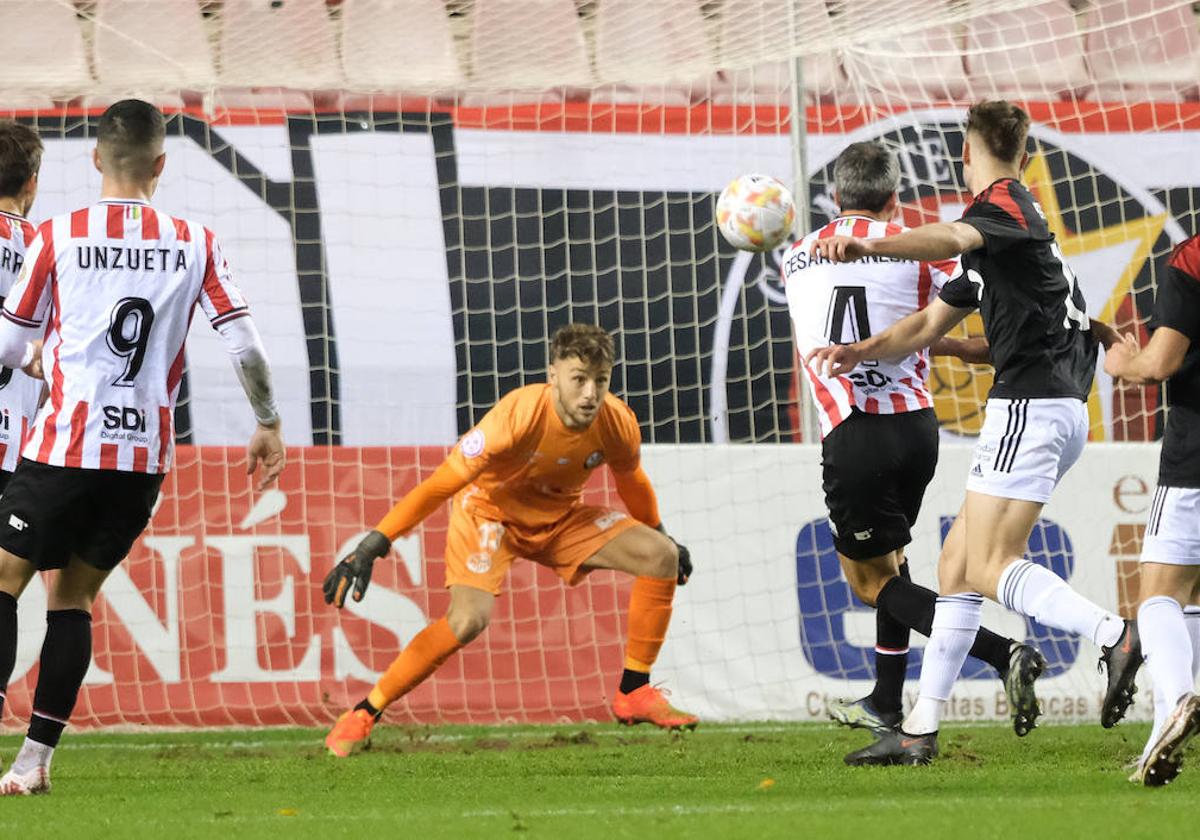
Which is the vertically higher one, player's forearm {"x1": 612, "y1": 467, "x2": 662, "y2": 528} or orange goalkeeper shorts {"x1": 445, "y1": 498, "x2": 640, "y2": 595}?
player's forearm {"x1": 612, "y1": 467, "x2": 662, "y2": 528}

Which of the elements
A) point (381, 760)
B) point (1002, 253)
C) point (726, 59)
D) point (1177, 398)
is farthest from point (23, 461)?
point (726, 59)

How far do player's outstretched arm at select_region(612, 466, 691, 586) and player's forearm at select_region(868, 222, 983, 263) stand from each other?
2.57 metres

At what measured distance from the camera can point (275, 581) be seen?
830cm

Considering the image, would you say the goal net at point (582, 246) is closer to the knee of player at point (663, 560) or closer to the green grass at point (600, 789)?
the green grass at point (600, 789)

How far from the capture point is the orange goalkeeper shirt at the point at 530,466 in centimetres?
648

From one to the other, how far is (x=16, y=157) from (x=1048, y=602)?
3.69 m

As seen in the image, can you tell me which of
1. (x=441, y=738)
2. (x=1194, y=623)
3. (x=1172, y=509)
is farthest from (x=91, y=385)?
(x=1194, y=623)

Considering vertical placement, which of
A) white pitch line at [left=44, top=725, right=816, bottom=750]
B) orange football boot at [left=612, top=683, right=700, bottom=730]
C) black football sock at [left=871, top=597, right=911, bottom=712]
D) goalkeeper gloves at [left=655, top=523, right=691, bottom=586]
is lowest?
white pitch line at [left=44, top=725, right=816, bottom=750]

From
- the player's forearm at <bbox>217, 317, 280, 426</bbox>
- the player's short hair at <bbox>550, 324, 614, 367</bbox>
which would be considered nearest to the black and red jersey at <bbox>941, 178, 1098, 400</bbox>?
the player's short hair at <bbox>550, 324, 614, 367</bbox>

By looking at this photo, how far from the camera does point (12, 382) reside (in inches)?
228

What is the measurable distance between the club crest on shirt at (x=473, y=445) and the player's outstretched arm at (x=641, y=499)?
694 millimetres

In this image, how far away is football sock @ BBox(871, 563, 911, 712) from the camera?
6027 mm

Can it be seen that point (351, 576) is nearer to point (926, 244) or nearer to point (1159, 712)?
point (926, 244)

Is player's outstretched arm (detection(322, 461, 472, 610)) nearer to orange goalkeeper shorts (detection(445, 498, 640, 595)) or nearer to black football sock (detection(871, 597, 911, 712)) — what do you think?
orange goalkeeper shorts (detection(445, 498, 640, 595))
